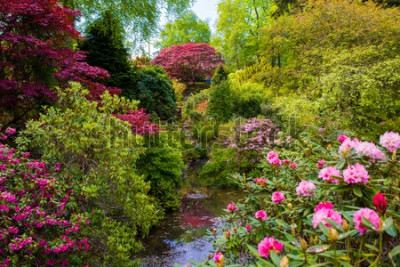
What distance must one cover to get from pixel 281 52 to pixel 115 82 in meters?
6.57

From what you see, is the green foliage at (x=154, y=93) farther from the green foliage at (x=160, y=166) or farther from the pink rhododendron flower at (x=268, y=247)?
the pink rhododendron flower at (x=268, y=247)

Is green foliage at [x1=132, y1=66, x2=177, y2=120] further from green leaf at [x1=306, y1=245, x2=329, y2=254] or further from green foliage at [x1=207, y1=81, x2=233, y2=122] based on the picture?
green leaf at [x1=306, y1=245, x2=329, y2=254]

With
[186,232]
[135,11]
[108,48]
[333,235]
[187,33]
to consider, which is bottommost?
[186,232]

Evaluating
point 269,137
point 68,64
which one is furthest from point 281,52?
point 68,64

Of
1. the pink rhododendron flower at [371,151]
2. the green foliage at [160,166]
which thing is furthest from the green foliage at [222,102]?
the pink rhododendron flower at [371,151]

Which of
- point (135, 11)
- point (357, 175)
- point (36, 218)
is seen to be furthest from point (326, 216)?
point (135, 11)

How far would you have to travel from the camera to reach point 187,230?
553 cm

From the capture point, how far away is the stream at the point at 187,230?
4.58m

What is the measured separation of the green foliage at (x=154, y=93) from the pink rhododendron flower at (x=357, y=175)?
24.4 ft

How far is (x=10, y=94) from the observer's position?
13.7 feet

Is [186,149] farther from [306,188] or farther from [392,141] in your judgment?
[392,141]

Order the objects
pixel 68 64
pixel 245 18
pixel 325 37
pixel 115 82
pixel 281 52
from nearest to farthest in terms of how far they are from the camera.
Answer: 1. pixel 68 64
2. pixel 115 82
3. pixel 325 37
4. pixel 281 52
5. pixel 245 18

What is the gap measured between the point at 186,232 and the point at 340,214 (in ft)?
14.2

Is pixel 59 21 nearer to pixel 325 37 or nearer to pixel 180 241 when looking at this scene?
pixel 180 241
